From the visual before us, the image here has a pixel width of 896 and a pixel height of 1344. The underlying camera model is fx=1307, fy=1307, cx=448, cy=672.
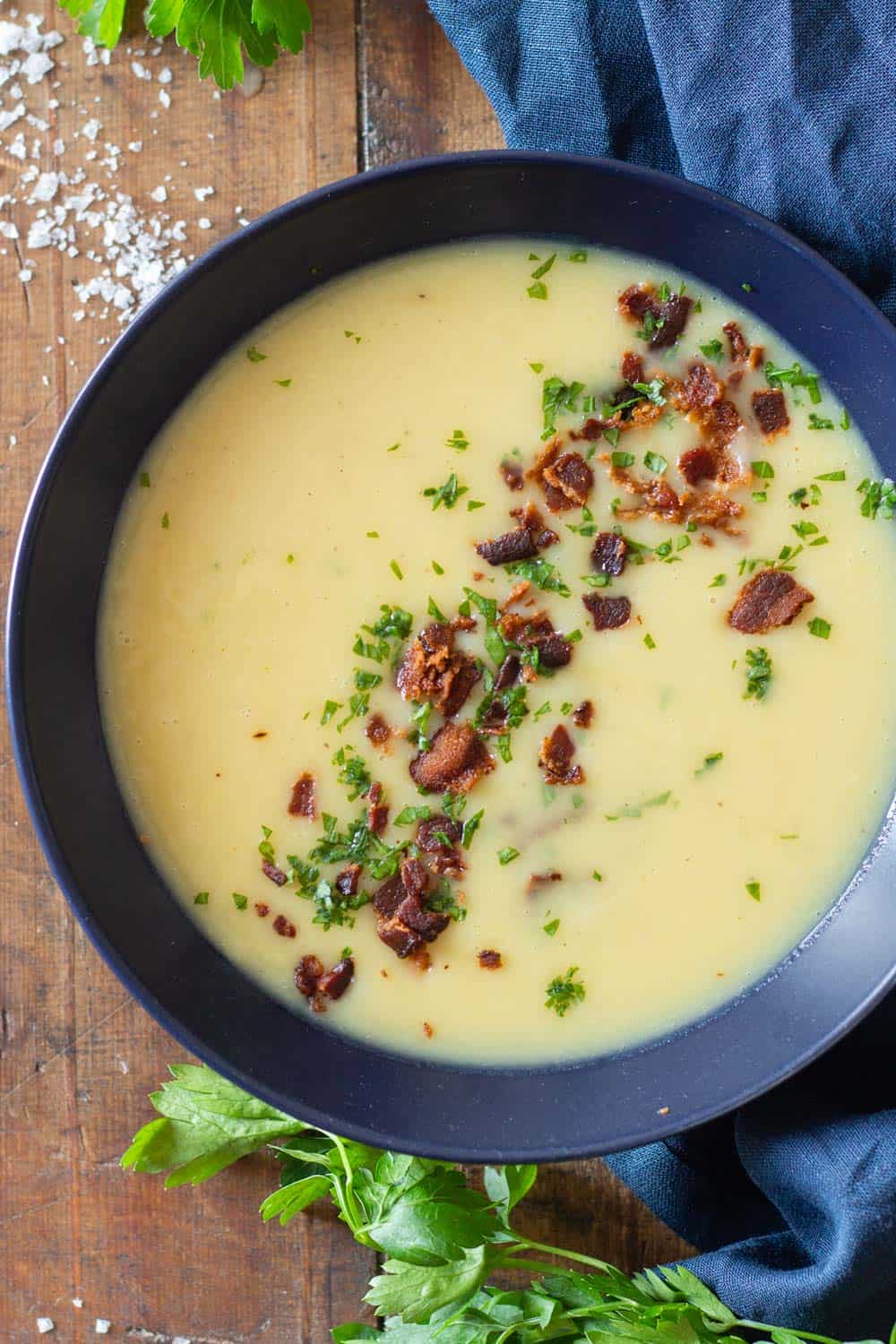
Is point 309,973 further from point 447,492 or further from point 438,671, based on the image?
point 447,492

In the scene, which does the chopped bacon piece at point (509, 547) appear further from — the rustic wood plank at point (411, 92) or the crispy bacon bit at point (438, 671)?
the rustic wood plank at point (411, 92)

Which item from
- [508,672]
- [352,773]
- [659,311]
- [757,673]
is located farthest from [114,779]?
[659,311]

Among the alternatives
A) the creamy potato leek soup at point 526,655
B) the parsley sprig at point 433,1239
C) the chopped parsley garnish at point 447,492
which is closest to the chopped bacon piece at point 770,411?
the creamy potato leek soup at point 526,655

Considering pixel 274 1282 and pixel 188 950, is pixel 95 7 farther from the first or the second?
pixel 274 1282

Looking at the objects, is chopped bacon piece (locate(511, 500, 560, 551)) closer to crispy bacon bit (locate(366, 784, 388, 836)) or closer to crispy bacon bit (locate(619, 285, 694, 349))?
crispy bacon bit (locate(619, 285, 694, 349))

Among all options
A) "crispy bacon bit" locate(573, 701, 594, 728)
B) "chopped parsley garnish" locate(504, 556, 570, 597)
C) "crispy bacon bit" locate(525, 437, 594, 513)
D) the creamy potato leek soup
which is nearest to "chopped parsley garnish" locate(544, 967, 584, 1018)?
the creamy potato leek soup

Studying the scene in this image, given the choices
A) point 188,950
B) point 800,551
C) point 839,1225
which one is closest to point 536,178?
point 800,551
